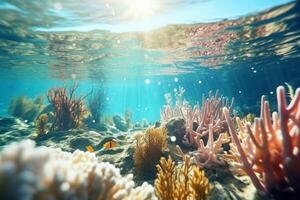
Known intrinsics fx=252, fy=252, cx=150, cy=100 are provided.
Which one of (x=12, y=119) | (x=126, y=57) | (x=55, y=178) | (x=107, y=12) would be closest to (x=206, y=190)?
(x=55, y=178)

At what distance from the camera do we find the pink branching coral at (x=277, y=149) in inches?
133

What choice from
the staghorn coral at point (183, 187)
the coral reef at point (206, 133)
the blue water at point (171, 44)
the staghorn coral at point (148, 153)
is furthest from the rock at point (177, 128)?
the blue water at point (171, 44)

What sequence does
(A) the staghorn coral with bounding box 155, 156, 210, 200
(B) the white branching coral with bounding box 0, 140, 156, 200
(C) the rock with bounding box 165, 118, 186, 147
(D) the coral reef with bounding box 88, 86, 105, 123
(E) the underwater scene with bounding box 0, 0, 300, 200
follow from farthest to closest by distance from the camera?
(D) the coral reef with bounding box 88, 86, 105, 123
(C) the rock with bounding box 165, 118, 186, 147
(A) the staghorn coral with bounding box 155, 156, 210, 200
(E) the underwater scene with bounding box 0, 0, 300, 200
(B) the white branching coral with bounding box 0, 140, 156, 200

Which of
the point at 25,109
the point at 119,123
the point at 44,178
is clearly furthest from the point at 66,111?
the point at 44,178

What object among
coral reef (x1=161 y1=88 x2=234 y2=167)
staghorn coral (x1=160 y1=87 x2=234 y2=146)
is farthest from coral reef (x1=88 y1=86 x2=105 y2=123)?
staghorn coral (x1=160 y1=87 x2=234 y2=146)

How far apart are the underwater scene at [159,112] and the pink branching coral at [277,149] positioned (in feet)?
0.05

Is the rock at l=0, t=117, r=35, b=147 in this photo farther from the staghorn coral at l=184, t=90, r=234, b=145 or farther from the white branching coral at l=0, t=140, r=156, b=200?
the white branching coral at l=0, t=140, r=156, b=200

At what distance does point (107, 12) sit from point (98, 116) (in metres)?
9.05

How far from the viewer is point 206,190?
433cm

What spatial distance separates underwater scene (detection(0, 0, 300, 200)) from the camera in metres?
2.85

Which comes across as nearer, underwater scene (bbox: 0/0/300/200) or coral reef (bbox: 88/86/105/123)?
underwater scene (bbox: 0/0/300/200)

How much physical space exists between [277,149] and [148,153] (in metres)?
3.74

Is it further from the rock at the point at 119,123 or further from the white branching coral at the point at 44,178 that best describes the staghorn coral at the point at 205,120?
the rock at the point at 119,123

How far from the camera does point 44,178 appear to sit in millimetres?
2055
